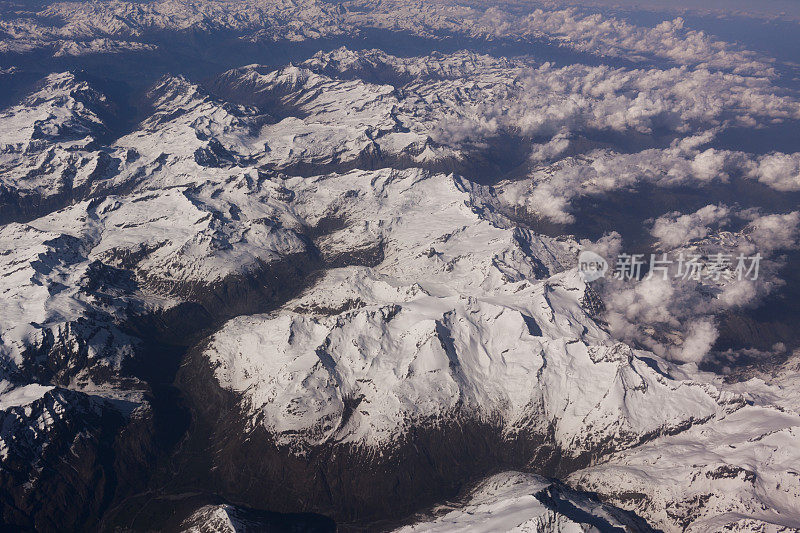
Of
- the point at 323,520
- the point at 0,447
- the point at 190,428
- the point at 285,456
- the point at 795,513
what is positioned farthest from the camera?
the point at 190,428

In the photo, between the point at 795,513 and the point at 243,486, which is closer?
the point at 795,513

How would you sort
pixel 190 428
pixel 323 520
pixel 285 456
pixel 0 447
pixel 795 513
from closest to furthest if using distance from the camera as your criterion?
pixel 795 513 → pixel 0 447 → pixel 323 520 → pixel 285 456 → pixel 190 428

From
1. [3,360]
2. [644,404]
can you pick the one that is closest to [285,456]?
[3,360]

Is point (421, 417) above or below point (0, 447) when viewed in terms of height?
below

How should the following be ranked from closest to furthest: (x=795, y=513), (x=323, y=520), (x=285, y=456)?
1. (x=795, y=513)
2. (x=323, y=520)
3. (x=285, y=456)

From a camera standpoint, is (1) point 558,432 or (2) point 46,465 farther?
(1) point 558,432

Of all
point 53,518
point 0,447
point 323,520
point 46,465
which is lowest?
point 323,520

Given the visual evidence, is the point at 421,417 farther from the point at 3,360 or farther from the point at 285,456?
the point at 3,360

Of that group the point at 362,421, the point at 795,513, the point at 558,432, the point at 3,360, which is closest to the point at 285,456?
the point at 362,421

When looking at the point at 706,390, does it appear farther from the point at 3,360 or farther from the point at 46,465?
the point at 3,360
